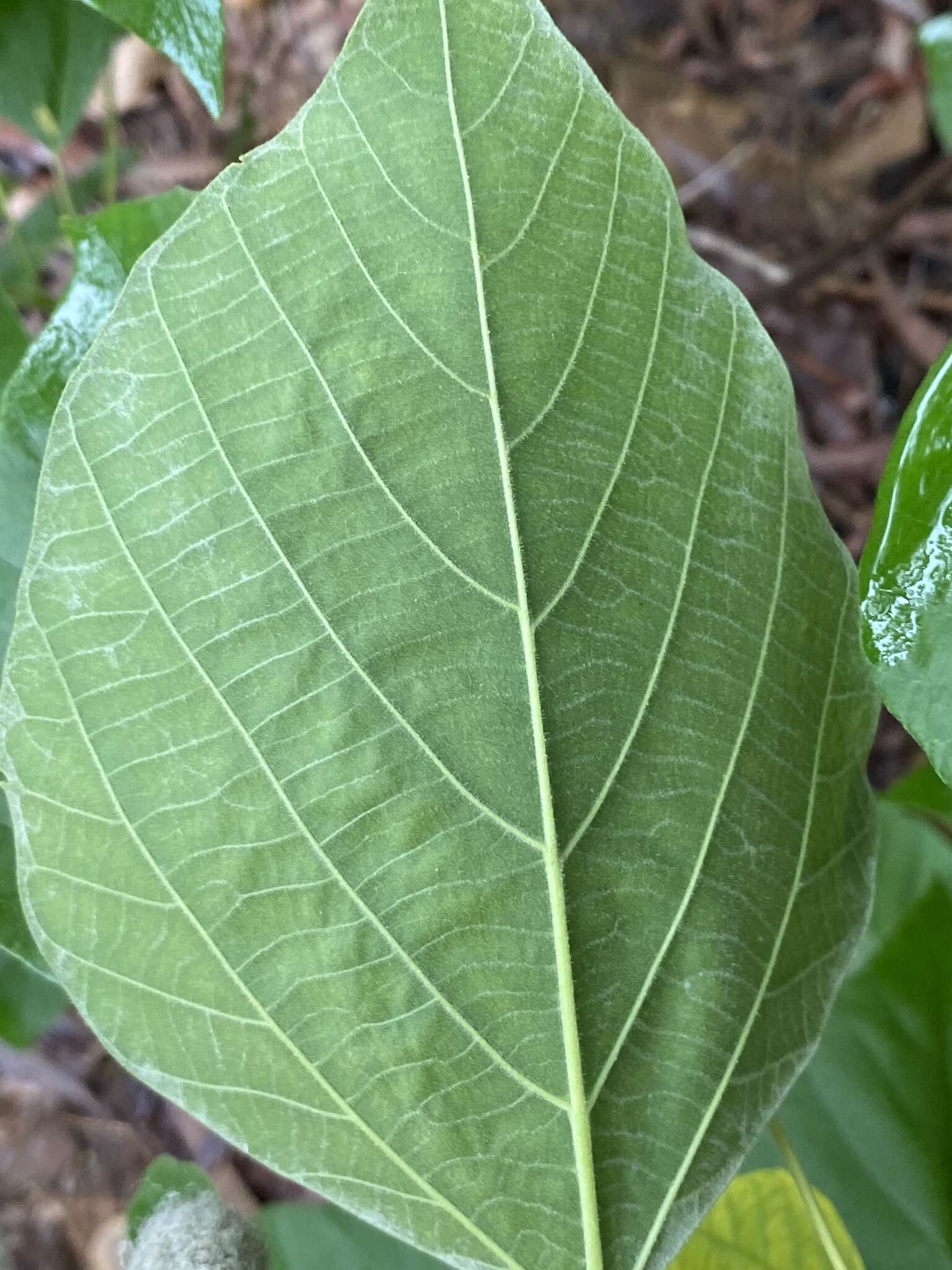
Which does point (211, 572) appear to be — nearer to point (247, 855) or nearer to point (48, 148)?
point (247, 855)

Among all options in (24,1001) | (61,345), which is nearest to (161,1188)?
(24,1001)

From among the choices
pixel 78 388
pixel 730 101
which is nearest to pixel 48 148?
pixel 78 388

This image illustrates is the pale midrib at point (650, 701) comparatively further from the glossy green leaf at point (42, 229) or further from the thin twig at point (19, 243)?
A: the glossy green leaf at point (42, 229)

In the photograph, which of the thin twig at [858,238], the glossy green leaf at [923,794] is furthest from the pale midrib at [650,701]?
the thin twig at [858,238]

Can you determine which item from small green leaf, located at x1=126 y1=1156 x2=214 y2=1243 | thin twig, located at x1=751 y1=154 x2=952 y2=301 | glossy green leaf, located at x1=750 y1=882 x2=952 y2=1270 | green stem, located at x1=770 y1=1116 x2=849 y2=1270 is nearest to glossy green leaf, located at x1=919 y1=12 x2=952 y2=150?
thin twig, located at x1=751 y1=154 x2=952 y2=301

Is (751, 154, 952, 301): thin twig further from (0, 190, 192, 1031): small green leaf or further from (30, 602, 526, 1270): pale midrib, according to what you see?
(30, 602, 526, 1270): pale midrib

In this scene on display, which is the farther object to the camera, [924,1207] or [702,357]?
[924,1207]

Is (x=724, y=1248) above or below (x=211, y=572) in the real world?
below

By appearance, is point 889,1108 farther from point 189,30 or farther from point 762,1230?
point 189,30
